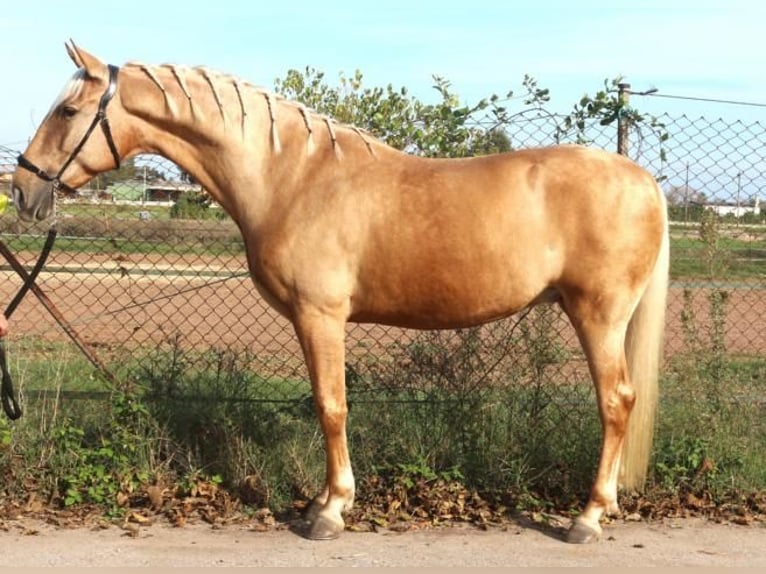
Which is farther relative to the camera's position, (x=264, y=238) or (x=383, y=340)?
(x=383, y=340)

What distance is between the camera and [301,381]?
25.1 feet

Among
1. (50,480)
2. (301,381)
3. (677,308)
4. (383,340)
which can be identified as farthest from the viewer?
(677,308)

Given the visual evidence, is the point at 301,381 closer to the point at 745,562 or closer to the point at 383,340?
the point at 383,340

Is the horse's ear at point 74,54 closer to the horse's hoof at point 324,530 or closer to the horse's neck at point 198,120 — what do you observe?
the horse's neck at point 198,120

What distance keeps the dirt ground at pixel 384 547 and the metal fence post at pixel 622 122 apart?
2.36 meters

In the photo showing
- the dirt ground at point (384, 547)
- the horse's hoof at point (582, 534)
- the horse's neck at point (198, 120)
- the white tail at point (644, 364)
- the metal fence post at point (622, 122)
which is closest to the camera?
the dirt ground at point (384, 547)

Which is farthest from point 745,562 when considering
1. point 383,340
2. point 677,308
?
point 677,308

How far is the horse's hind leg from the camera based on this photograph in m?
4.57

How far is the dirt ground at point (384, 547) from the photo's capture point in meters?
4.23

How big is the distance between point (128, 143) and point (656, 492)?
11.4 feet

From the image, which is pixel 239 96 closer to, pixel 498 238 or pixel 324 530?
pixel 498 238

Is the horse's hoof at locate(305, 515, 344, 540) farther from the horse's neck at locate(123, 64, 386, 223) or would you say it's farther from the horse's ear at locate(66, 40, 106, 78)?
the horse's ear at locate(66, 40, 106, 78)

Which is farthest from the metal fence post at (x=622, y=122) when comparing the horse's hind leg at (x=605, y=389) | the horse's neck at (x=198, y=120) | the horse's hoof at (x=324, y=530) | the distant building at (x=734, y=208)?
the horse's hoof at (x=324, y=530)

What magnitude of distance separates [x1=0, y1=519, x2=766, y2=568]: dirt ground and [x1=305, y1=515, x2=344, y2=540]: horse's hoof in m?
0.03
